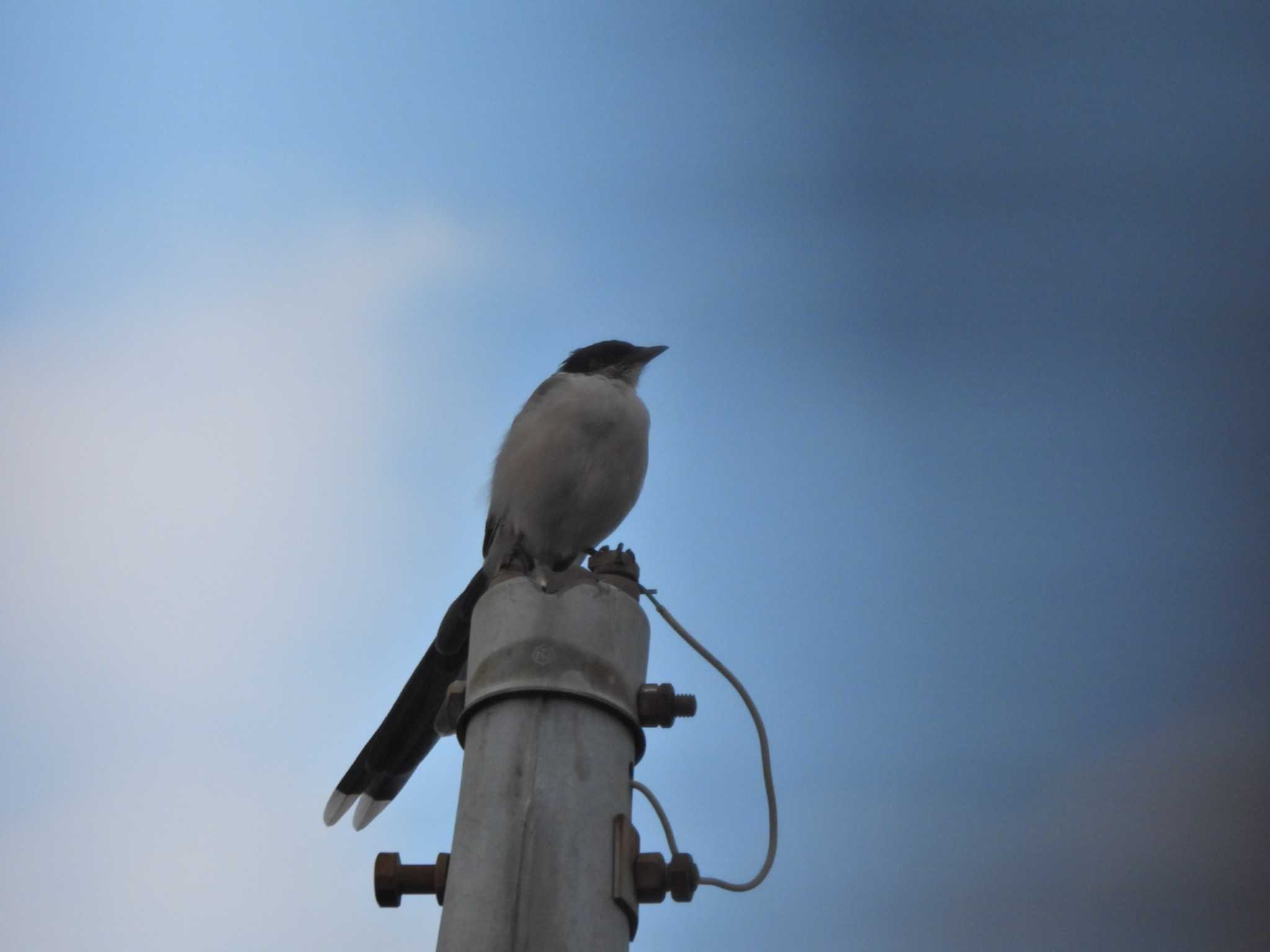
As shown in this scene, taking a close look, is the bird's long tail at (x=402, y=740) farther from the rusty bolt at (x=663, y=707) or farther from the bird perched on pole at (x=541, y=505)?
the rusty bolt at (x=663, y=707)

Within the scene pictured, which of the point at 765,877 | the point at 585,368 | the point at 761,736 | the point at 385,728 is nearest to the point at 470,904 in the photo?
the point at 765,877

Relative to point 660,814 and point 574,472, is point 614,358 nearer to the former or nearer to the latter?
point 574,472

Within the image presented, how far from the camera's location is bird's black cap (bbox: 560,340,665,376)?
6598 millimetres

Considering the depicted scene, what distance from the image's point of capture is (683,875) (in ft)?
7.65

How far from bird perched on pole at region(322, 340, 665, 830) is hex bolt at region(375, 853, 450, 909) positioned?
2467 millimetres

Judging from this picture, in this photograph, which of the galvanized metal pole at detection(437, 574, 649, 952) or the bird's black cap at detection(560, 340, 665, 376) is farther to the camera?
the bird's black cap at detection(560, 340, 665, 376)

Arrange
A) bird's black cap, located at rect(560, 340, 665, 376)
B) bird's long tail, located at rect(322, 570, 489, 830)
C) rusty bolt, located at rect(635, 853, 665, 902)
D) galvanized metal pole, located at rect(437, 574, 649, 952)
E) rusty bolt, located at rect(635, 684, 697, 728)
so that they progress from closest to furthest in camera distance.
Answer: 1. galvanized metal pole, located at rect(437, 574, 649, 952)
2. rusty bolt, located at rect(635, 853, 665, 902)
3. rusty bolt, located at rect(635, 684, 697, 728)
4. bird's long tail, located at rect(322, 570, 489, 830)
5. bird's black cap, located at rect(560, 340, 665, 376)

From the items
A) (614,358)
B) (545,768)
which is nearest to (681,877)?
(545,768)

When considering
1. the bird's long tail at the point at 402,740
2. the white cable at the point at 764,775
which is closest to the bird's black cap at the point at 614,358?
the bird's long tail at the point at 402,740

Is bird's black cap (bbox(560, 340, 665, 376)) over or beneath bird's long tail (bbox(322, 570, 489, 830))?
over

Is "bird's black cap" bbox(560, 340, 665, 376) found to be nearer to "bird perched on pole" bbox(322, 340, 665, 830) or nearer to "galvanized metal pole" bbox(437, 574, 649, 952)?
"bird perched on pole" bbox(322, 340, 665, 830)

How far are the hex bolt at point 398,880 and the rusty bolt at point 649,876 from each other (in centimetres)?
39

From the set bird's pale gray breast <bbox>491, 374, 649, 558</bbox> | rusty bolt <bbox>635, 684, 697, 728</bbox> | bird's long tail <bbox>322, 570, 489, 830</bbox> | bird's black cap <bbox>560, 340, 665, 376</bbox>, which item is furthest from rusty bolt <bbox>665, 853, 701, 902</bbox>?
→ bird's black cap <bbox>560, 340, 665, 376</bbox>

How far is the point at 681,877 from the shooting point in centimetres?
233
